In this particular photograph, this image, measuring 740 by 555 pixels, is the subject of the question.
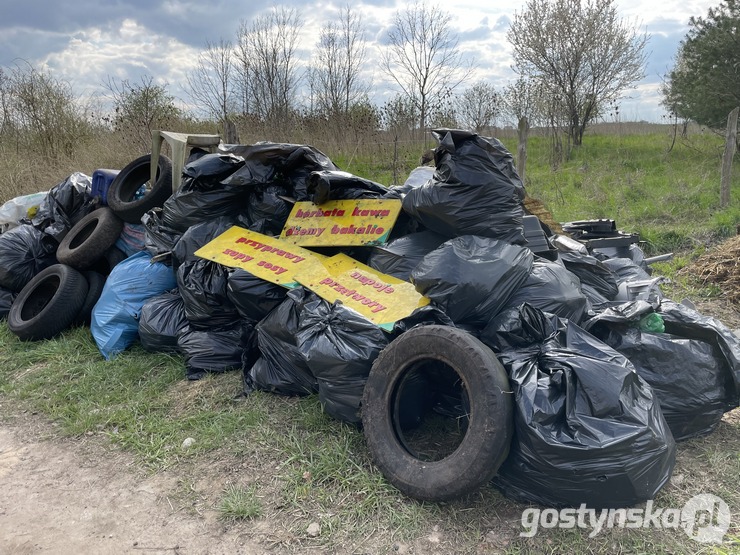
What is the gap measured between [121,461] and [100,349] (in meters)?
1.51

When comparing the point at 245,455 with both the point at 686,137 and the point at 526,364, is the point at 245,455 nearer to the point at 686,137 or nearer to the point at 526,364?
the point at 526,364

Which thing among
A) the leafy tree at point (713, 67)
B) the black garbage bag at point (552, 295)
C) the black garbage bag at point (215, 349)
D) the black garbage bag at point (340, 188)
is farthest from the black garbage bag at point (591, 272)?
the leafy tree at point (713, 67)

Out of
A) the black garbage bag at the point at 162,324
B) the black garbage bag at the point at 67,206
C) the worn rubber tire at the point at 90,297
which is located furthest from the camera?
the black garbage bag at the point at 67,206

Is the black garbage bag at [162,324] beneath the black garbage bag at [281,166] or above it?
beneath

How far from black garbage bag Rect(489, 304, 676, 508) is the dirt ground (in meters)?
1.18

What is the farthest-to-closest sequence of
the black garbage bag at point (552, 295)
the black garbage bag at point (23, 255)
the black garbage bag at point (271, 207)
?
the black garbage bag at point (23, 255) < the black garbage bag at point (271, 207) < the black garbage bag at point (552, 295)

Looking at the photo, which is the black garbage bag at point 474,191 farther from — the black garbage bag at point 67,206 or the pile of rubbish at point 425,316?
the black garbage bag at point 67,206

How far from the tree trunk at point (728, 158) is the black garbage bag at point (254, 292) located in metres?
6.87

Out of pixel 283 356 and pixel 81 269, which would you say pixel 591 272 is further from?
pixel 81 269

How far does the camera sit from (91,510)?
97.0 inches

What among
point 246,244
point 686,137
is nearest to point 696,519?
point 246,244

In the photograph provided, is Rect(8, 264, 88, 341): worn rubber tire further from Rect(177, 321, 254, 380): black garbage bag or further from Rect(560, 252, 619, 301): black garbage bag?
Rect(560, 252, 619, 301): black garbage bag

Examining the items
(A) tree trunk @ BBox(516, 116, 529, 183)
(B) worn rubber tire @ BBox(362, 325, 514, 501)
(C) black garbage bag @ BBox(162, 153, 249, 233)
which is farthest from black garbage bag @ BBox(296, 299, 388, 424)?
(A) tree trunk @ BBox(516, 116, 529, 183)

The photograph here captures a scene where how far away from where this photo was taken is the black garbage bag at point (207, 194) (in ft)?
13.2
